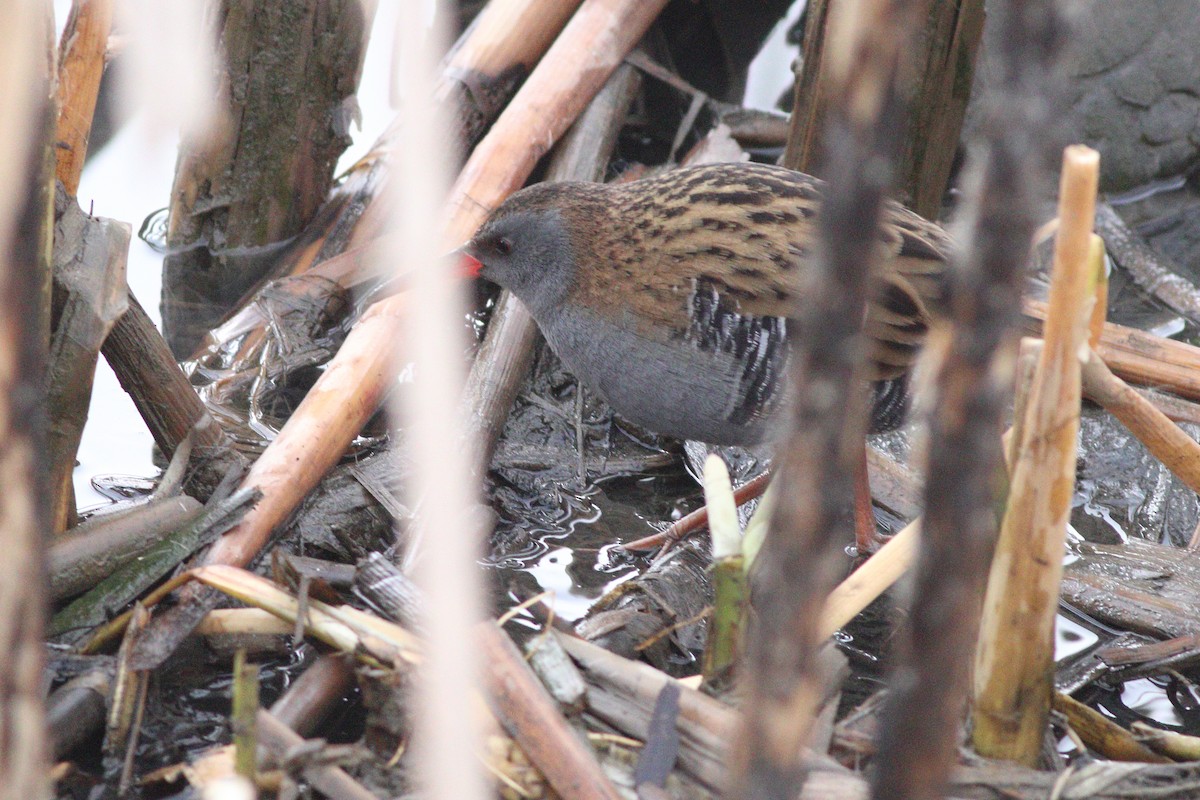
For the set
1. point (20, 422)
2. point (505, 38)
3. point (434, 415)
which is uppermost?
point (505, 38)

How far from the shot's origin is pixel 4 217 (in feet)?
3.17

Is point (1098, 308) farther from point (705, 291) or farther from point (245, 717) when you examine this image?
point (245, 717)

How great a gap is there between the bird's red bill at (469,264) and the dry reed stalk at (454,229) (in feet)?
0.62

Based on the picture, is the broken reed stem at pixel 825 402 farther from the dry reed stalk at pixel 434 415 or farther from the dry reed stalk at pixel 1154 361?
the dry reed stalk at pixel 1154 361

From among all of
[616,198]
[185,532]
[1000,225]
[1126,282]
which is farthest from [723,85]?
[1000,225]

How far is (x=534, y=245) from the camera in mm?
3221

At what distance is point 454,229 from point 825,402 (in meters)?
2.78

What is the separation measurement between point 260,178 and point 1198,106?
3.45m

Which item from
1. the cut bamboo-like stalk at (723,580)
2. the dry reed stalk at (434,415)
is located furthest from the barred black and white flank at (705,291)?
the dry reed stalk at (434,415)

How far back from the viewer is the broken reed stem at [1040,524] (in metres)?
1.61

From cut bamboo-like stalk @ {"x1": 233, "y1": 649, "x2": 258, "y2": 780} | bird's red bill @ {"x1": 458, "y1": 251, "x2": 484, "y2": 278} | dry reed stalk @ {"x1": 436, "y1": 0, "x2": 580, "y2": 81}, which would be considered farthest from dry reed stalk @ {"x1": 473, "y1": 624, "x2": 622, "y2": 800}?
dry reed stalk @ {"x1": 436, "y1": 0, "x2": 580, "y2": 81}

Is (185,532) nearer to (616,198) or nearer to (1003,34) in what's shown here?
(616,198)

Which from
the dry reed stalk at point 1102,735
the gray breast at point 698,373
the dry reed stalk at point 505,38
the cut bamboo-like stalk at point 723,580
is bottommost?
the dry reed stalk at point 1102,735

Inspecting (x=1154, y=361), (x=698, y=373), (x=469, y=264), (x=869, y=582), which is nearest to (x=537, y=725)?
(x=869, y=582)
